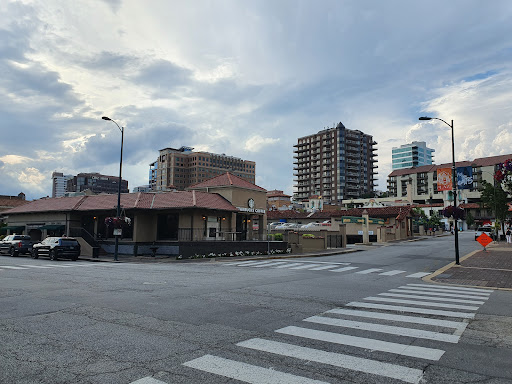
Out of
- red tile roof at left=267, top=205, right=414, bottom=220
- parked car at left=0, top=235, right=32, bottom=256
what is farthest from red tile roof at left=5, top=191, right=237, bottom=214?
red tile roof at left=267, top=205, right=414, bottom=220

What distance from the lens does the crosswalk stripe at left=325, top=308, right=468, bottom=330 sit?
328 inches

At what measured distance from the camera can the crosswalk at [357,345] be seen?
17.4 feet

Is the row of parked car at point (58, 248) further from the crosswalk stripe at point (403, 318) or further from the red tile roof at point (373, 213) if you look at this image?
the red tile roof at point (373, 213)

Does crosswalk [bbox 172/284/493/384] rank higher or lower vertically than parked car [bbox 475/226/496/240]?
lower

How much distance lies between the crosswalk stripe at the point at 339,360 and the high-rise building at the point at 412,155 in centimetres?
18884

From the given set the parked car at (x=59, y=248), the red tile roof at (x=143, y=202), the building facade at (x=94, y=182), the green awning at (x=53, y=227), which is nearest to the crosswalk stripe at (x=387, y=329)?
the red tile roof at (x=143, y=202)

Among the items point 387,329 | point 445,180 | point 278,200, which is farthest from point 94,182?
point 387,329

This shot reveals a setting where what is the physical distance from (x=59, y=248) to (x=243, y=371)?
27650 millimetres

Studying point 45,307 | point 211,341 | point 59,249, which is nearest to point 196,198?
point 59,249

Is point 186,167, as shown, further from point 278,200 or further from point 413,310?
point 413,310

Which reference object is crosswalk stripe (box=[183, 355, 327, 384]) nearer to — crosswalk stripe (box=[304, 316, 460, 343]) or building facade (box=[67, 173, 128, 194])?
crosswalk stripe (box=[304, 316, 460, 343])

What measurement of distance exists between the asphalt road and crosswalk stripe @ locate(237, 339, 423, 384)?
0.05ft

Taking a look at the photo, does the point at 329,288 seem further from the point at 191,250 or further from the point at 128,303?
the point at 191,250

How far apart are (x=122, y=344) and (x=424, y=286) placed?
39.1 feet
